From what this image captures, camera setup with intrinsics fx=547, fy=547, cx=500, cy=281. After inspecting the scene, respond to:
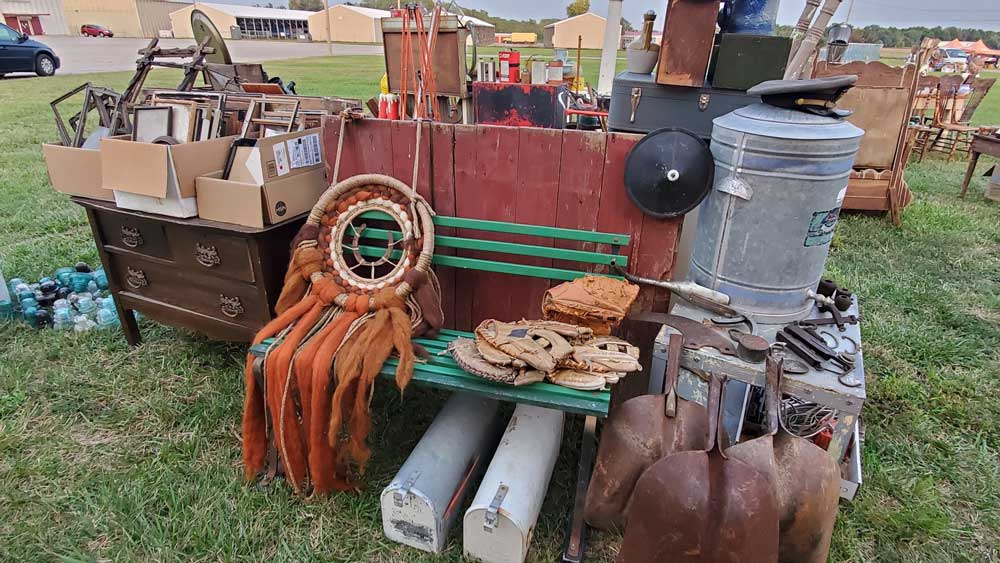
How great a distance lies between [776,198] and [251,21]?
60.8 meters

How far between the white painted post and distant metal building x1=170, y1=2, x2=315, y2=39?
49782mm

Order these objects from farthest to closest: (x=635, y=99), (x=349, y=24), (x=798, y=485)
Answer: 1. (x=349, y=24)
2. (x=635, y=99)
3. (x=798, y=485)

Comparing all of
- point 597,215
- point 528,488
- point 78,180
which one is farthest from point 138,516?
point 597,215

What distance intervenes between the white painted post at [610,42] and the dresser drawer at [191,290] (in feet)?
16.8

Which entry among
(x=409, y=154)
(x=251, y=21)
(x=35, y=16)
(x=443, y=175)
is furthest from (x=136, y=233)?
(x=251, y=21)

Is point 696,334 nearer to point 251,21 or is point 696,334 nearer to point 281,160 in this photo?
point 281,160

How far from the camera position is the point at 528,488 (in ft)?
6.96

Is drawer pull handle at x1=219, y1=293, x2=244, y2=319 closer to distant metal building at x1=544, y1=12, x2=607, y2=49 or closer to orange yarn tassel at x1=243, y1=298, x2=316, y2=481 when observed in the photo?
orange yarn tassel at x1=243, y1=298, x2=316, y2=481

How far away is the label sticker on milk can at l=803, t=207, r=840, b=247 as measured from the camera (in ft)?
7.79

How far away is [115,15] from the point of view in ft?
160

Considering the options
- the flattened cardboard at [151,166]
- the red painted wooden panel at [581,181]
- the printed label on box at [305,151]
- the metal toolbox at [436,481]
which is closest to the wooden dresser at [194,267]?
the flattened cardboard at [151,166]

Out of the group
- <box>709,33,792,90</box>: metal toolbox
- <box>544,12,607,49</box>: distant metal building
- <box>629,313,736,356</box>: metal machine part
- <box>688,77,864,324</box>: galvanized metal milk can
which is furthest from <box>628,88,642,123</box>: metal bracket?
<box>544,12,607,49</box>: distant metal building

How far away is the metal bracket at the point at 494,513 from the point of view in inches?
77.7

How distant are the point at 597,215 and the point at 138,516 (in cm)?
239
